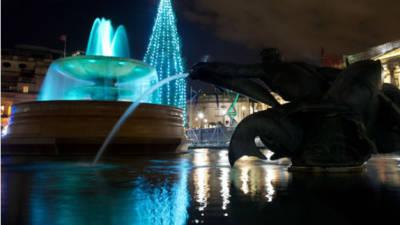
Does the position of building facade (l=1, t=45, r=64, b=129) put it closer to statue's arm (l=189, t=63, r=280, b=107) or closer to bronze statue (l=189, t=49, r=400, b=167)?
statue's arm (l=189, t=63, r=280, b=107)

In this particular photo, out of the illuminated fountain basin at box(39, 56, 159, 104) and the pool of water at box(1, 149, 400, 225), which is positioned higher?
the illuminated fountain basin at box(39, 56, 159, 104)

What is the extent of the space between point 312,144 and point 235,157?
1286mm

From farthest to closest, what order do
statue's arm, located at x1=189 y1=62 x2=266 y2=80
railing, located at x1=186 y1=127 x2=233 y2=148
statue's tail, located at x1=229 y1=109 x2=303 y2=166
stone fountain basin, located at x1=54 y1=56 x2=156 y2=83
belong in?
railing, located at x1=186 y1=127 x2=233 y2=148, stone fountain basin, located at x1=54 y1=56 x2=156 y2=83, statue's arm, located at x1=189 y1=62 x2=266 y2=80, statue's tail, located at x1=229 y1=109 x2=303 y2=166

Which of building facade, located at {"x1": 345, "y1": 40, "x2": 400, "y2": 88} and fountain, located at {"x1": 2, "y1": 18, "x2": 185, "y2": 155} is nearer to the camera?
fountain, located at {"x1": 2, "y1": 18, "x2": 185, "y2": 155}

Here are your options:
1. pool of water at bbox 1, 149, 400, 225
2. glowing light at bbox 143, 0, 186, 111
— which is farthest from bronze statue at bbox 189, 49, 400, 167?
glowing light at bbox 143, 0, 186, 111

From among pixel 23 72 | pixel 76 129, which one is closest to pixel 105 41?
pixel 76 129

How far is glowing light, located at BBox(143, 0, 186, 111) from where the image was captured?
4284 centimetres

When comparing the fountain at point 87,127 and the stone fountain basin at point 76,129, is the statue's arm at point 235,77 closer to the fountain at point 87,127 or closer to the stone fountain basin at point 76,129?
the fountain at point 87,127

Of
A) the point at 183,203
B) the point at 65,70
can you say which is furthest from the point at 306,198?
the point at 65,70

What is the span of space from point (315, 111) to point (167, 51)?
1634 inches

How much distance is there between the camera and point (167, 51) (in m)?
45.6

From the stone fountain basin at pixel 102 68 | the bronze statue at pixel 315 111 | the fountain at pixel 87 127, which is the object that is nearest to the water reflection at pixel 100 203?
the bronze statue at pixel 315 111

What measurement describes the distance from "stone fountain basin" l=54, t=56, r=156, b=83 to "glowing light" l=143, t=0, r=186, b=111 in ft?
80.7

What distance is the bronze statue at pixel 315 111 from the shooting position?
5.42 metres
